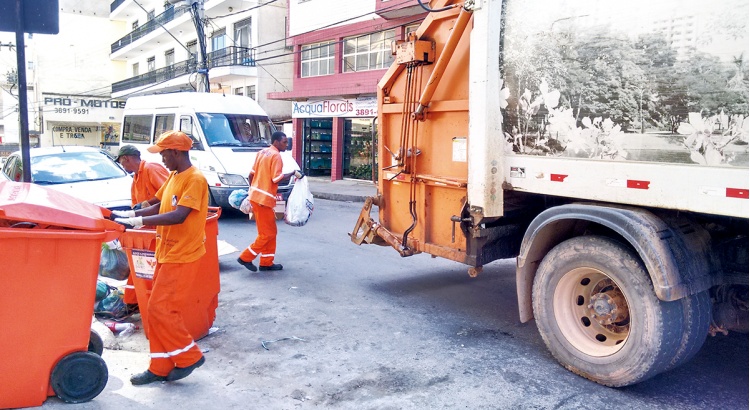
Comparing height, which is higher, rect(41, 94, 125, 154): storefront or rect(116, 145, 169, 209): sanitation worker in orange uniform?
rect(41, 94, 125, 154): storefront

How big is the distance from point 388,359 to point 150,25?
34623 millimetres

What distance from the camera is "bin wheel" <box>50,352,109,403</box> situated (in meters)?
3.38

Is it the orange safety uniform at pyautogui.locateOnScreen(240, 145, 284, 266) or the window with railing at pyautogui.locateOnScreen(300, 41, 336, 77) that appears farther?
the window with railing at pyautogui.locateOnScreen(300, 41, 336, 77)

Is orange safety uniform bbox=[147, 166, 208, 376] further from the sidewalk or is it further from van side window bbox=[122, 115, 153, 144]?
the sidewalk

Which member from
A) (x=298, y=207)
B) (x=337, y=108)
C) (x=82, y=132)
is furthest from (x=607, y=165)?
(x=82, y=132)

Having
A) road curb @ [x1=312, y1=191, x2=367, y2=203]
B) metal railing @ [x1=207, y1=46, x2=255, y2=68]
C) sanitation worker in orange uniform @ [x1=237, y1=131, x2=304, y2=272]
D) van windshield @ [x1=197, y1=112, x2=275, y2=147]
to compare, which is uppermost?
metal railing @ [x1=207, y1=46, x2=255, y2=68]

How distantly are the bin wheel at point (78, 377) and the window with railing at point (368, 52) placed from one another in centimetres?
1553

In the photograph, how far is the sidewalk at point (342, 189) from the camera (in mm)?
16516

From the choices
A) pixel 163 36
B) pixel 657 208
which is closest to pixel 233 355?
pixel 657 208

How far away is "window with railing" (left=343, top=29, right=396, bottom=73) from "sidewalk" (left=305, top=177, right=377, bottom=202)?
372 cm

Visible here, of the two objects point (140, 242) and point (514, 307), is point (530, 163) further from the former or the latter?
point (140, 242)

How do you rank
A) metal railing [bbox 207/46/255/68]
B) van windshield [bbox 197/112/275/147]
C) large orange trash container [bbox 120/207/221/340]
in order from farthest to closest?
metal railing [bbox 207/46/255/68], van windshield [bbox 197/112/275/147], large orange trash container [bbox 120/207/221/340]

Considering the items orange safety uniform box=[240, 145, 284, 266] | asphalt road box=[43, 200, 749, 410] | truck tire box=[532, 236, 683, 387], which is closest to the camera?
truck tire box=[532, 236, 683, 387]

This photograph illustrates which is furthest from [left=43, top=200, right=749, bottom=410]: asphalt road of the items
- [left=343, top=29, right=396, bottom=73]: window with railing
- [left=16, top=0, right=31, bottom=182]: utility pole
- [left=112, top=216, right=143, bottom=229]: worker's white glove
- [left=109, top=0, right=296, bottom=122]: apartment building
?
[left=109, top=0, right=296, bottom=122]: apartment building
